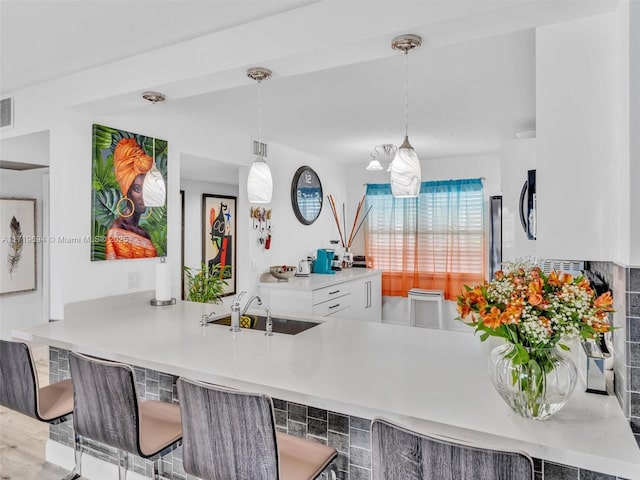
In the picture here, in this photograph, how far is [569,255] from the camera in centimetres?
156

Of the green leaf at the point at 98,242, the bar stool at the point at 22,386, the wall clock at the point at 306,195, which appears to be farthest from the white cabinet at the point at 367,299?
the bar stool at the point at 22,386

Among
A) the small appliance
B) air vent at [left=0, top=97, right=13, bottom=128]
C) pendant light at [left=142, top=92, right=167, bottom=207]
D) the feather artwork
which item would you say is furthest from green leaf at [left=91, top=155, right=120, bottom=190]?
the small appliance

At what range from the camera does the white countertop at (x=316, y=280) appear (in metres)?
4.19

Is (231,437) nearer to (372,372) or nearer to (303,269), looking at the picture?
(372,372)

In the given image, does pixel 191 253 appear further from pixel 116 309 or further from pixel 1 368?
pixel 1 368

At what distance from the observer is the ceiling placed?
1.65 meters

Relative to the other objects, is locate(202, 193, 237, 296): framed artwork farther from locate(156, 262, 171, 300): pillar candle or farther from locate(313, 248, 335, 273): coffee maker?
locate(156, 262, 171, 300): pillar candle

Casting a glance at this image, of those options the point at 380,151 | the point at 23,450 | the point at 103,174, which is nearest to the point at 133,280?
the point at 103,174

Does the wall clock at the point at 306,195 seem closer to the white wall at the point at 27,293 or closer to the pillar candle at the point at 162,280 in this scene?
the pillar candle at the point at 162,280

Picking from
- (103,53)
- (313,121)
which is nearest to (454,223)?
(313,121)

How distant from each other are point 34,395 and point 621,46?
8.55ft

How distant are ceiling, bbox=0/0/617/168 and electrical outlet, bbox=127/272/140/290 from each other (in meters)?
1.13

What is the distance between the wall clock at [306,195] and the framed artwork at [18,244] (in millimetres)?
2753

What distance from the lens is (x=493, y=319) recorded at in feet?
3.97
